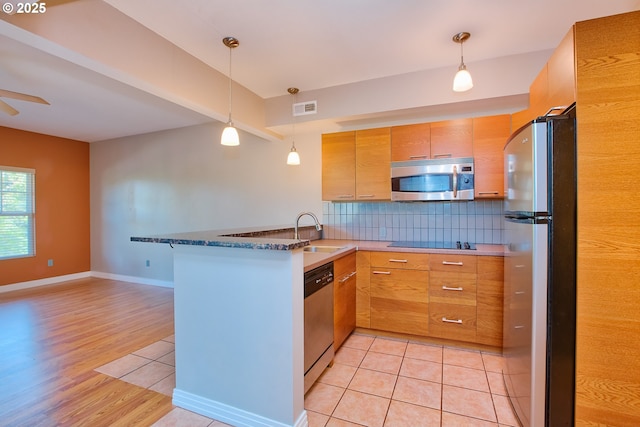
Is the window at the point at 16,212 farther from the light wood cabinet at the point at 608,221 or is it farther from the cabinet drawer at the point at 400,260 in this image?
the light wood cabinet at the point at 608,221

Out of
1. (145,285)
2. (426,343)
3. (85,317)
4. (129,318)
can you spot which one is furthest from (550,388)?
(145,285)

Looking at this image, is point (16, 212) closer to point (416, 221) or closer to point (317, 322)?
point (317, 322)

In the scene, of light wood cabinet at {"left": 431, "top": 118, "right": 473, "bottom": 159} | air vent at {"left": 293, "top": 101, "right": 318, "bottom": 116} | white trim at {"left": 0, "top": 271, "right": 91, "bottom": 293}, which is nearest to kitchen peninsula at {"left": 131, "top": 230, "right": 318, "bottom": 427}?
light wood cabinet at {"left": 431, "top": 118, "right": 473, "bottom": 159}

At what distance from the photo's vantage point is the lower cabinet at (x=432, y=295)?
2.49 metres

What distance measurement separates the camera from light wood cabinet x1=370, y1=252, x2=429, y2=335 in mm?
2670

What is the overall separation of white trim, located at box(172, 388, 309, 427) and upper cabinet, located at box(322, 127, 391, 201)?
83.2 inches

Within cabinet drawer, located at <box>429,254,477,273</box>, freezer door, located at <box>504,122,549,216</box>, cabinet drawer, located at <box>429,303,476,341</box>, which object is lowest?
cabinet drawer, located at <box>429,303,476,341</box>

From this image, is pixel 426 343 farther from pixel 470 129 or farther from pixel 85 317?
pixel 85 317

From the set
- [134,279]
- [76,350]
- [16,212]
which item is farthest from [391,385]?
[16,212]

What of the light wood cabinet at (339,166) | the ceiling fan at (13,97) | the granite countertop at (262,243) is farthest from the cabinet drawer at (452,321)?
the ceiling fan at (13,97)

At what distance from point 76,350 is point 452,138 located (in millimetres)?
4039

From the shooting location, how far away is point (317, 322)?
1.99 m

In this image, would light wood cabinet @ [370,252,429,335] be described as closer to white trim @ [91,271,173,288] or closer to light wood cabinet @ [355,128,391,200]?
light wood cabinet @ [355,128,391,200]

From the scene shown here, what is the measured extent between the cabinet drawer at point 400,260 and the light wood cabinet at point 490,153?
0.82 m
